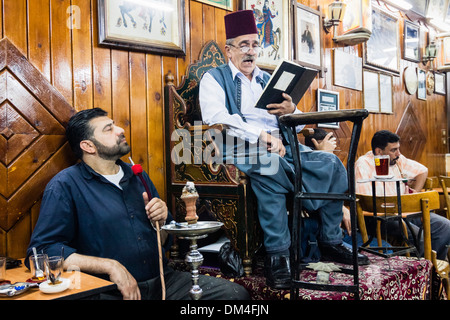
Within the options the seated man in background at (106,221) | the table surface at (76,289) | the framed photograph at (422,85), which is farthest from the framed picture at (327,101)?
the table surface at (76,289)

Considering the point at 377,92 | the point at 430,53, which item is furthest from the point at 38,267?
the point at 430,53

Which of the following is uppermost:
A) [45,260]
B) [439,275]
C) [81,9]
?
[81,9]

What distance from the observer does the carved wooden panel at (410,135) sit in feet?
19.5

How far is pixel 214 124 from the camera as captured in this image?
2355 mm

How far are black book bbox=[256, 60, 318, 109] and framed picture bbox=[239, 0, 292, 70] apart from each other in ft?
3.47

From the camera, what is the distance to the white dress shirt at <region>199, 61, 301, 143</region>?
8.06 feet

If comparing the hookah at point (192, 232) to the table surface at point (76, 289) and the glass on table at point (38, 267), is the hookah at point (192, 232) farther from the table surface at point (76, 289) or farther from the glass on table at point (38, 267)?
the glass on table at point (38, 267)

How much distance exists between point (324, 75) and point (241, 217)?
276cm

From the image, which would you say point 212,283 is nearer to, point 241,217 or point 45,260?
point 241,217

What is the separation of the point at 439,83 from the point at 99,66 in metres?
6.56

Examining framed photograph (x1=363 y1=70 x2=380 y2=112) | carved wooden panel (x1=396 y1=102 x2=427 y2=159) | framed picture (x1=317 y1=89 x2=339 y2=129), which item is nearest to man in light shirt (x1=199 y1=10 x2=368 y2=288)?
framed picture (x1=317 y1=89 x2=339 y2=129)

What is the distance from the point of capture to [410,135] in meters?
6.14

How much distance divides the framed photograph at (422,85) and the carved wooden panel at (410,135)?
40 cm
